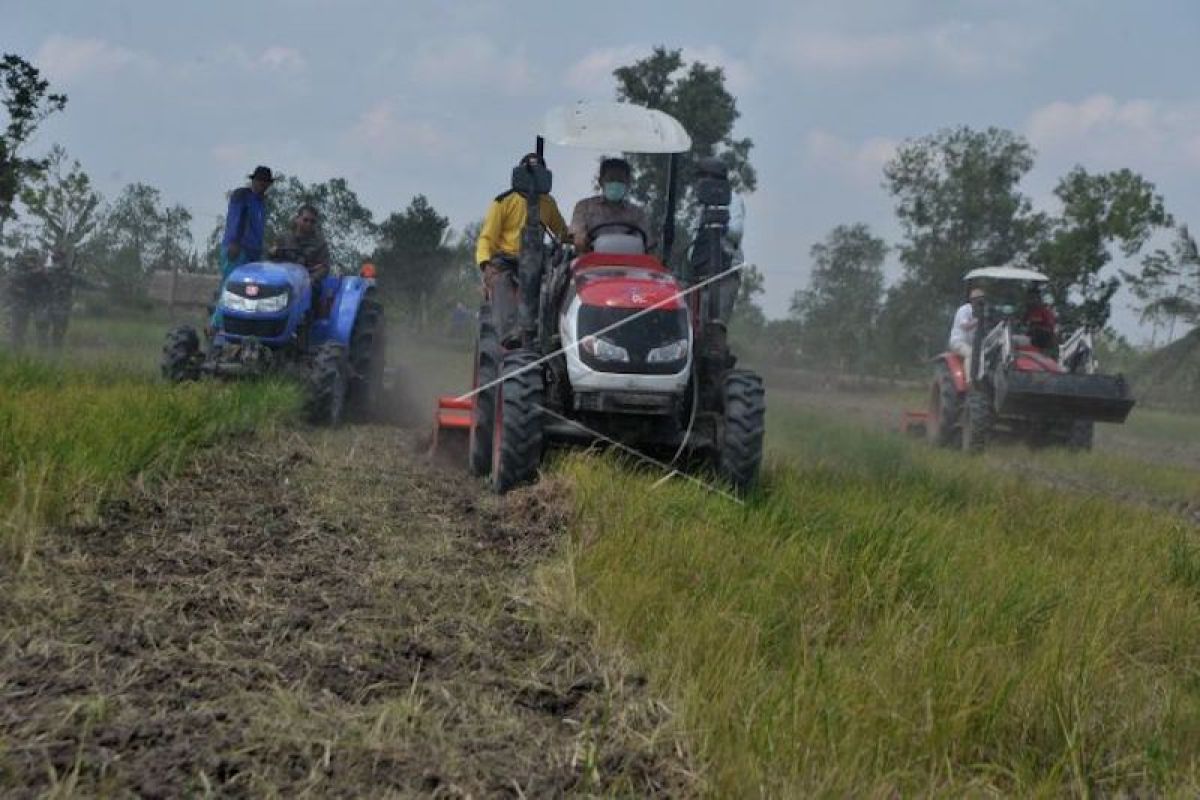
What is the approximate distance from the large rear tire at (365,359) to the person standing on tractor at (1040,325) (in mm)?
7715

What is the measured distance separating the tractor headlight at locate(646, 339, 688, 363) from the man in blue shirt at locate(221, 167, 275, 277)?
17.3 ft

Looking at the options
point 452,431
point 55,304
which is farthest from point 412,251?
point 452,431

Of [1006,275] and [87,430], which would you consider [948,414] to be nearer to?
[1006,275]

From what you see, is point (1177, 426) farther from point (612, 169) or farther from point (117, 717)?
point (117, 717)

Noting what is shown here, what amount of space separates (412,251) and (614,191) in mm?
22434

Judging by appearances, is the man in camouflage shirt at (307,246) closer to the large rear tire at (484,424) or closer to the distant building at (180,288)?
the large rear tire at (484,424)

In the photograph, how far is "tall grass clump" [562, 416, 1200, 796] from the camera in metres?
3.15

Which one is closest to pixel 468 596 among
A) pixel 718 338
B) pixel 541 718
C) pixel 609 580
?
pixel 609 580

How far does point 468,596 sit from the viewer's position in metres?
4.30

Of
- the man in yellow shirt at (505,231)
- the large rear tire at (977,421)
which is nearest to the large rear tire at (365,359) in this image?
the man in yellow shirt at (505,231)

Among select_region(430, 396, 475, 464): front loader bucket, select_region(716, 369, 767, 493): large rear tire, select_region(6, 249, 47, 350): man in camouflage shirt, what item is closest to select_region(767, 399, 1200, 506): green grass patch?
select_region(716, 369, 767, 493): large rear tire

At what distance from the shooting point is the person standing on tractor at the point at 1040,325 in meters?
14.5

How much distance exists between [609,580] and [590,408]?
7.91 ft

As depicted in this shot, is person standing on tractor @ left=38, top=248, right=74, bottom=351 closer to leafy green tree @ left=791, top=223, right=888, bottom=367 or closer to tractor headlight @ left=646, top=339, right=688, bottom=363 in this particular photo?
tractor headlight @ left=646, top=339, right=688, bottom=363
